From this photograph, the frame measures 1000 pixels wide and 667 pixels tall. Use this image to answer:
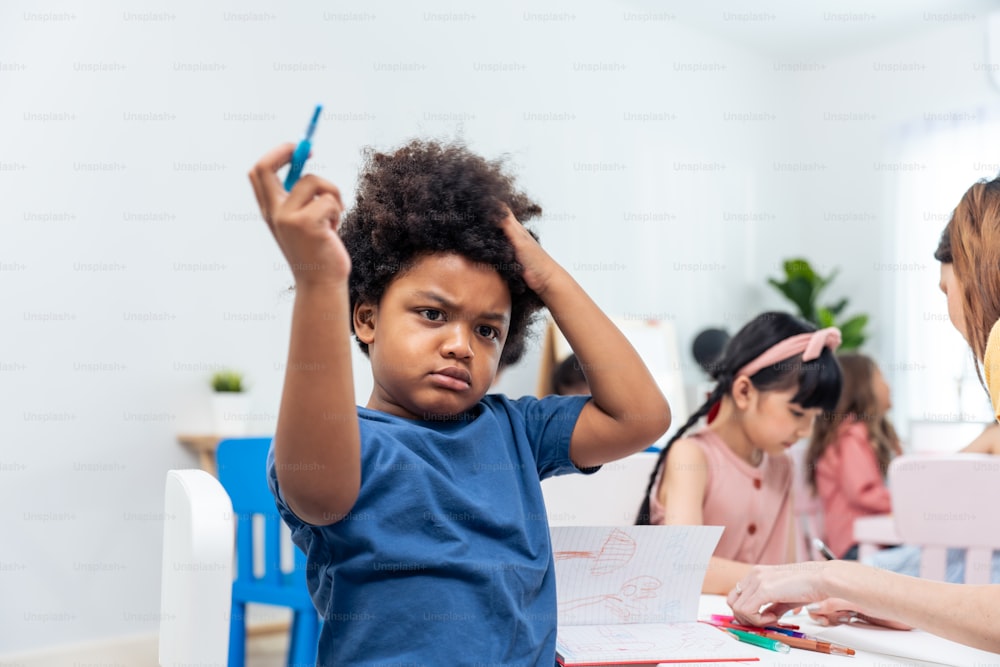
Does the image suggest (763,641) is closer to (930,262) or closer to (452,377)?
(452,377)

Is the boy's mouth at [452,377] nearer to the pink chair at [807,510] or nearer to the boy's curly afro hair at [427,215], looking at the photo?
the boy's curly afro hair at [427,215]

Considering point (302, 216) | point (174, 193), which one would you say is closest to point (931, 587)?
point (302, 216)

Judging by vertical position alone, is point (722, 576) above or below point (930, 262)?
below

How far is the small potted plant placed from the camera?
10.0 ft

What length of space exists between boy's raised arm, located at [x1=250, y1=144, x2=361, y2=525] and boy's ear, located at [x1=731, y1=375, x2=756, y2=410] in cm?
149

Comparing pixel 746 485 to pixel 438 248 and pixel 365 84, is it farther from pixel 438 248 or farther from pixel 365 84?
pixel 365 84

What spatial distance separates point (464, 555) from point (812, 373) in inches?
56.8

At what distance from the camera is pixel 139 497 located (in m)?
2.99

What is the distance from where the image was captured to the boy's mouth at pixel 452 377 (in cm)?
81

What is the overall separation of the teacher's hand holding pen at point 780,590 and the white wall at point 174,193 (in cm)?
139

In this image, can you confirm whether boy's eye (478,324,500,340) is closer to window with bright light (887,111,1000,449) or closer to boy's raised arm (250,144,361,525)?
boy's raised arm (250,144,361,525)

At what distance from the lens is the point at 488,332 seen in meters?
0.87

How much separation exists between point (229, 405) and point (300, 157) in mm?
2620

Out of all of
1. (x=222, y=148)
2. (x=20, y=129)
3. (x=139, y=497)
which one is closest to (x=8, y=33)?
(x=20, y=129)
